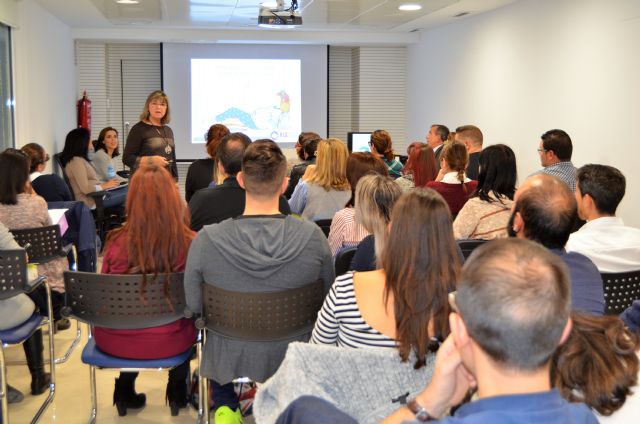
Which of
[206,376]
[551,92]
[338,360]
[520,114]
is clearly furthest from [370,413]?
[520,114]

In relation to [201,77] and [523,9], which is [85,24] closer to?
[201,77]

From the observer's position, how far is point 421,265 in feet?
7.04

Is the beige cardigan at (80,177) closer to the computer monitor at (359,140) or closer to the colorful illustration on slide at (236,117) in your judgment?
the colorful illustration on slide at (236,117)

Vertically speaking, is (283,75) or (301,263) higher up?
(283,75)

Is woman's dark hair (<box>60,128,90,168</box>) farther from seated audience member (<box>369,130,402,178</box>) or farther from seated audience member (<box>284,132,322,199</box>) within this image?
seated audience member (<box>369,130,402,178</box>)

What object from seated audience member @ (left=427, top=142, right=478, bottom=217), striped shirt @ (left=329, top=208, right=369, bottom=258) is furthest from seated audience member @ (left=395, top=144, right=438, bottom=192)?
striped shirt @ (left=329, top=208, right=369, bottom=258)

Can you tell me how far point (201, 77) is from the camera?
1159cm

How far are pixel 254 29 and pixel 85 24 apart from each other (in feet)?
8.08

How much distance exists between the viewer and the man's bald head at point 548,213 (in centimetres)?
245

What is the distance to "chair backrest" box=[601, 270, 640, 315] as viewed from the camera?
314 centimetres

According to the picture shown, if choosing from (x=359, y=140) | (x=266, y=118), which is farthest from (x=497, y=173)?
(x=266, y=118)

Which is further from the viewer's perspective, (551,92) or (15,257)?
(551,92)

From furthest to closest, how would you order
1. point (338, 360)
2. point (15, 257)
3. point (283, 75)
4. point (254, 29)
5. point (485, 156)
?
point (283, 75), point (254, 29), point (485, 156), point (15, 257), point (338, 360)

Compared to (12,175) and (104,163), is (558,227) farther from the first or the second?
(104,163)
